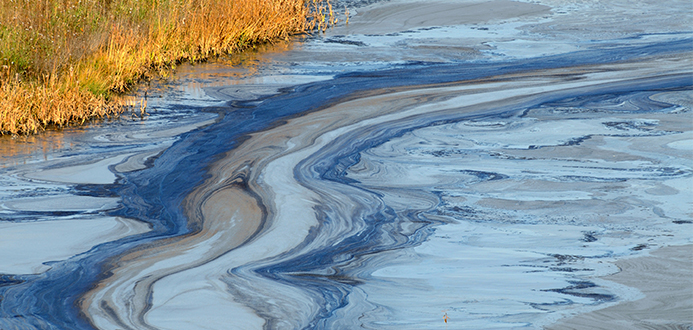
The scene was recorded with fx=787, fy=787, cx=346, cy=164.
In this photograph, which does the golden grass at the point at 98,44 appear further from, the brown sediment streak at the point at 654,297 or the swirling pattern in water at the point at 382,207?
the brown sediment streak at the point at 654,297

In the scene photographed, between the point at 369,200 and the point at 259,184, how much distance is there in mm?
516

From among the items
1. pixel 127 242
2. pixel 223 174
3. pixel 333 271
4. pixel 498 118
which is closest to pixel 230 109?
pixel 223 174

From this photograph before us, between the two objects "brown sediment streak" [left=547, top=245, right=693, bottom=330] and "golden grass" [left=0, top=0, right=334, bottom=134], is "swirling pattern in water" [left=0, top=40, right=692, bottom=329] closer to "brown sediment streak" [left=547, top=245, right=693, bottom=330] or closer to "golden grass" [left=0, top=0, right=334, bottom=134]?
"brown sediment streak" [left=547, top=245, right=693, bottom=330]

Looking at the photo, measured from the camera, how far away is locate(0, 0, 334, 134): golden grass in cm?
432

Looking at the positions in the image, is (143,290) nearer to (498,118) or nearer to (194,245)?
(194,245)

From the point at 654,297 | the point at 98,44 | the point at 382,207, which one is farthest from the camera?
the point at 98,44

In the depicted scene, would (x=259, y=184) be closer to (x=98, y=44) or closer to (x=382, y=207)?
(x=382, y=207)

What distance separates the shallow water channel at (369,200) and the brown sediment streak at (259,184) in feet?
0.04

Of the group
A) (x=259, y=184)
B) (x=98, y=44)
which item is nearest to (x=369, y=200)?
(x=259, y=184)

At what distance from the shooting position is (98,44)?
16.8ft

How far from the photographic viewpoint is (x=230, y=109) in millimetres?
4613

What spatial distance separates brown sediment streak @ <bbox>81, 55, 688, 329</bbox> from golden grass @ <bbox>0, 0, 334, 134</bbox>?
117cm

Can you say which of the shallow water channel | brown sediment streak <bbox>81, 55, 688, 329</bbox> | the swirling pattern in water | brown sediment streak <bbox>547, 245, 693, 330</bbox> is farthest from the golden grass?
brown sediment streak <bbox>547, 245, 693, 330</bbox>

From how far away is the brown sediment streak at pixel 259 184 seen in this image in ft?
7.92
